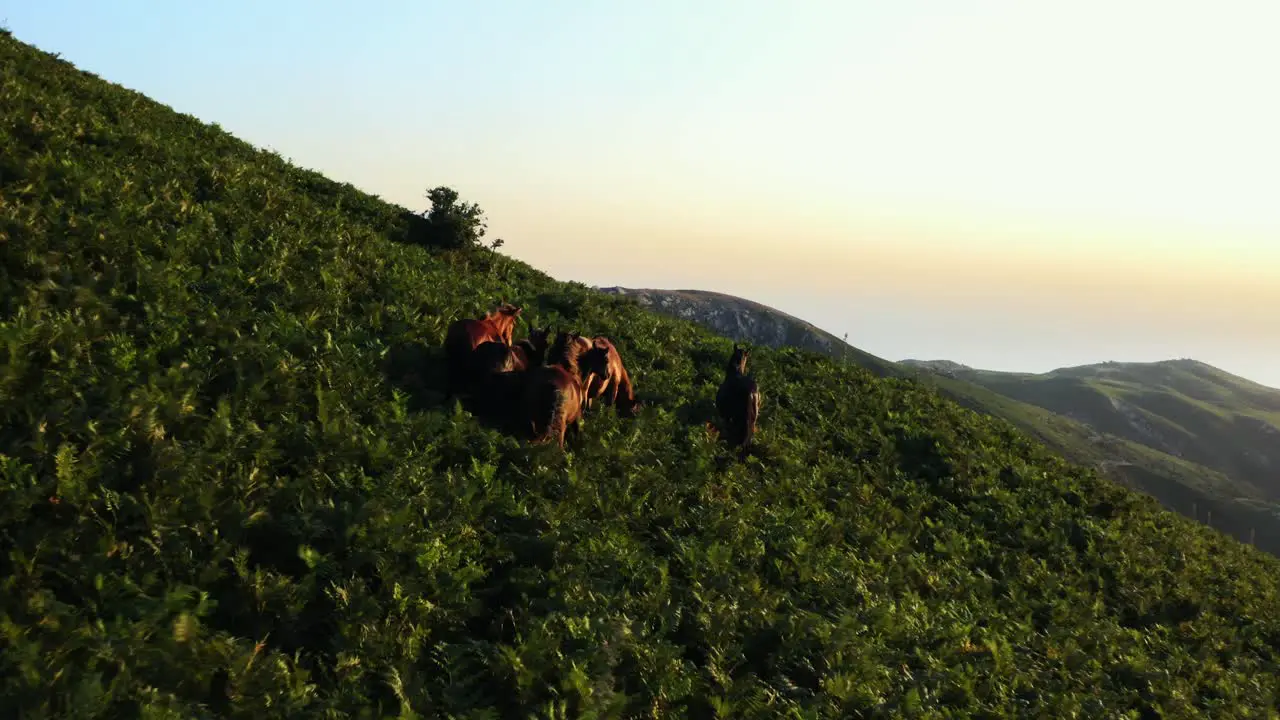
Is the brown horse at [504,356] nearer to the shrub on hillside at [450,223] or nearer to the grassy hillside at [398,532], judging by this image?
the grassy hillside at [398,532]

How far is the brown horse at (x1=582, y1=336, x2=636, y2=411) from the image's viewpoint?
12250 mm

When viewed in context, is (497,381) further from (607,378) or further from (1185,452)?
(1185,452)

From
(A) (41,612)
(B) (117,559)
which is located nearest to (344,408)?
(B) (117,559)

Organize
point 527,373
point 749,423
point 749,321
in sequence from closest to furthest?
point 527,373 → point 749,423 → point 749,321

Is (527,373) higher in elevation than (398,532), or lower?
higher

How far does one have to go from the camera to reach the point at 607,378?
12.7 m

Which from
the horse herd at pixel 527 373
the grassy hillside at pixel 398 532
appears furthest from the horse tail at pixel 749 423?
the horse herd at pixel 527 373

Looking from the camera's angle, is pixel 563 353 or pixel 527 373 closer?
pixel 527 373

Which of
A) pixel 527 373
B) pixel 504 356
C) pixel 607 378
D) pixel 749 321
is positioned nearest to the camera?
pixel 527 373

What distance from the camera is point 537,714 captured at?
18.2 feet

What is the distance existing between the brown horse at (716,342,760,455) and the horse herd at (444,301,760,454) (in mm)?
2846

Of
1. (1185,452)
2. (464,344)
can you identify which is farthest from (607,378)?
(1185,452)

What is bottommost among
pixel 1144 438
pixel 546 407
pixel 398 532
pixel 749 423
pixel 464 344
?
pixel 398 532

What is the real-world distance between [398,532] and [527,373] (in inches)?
152
